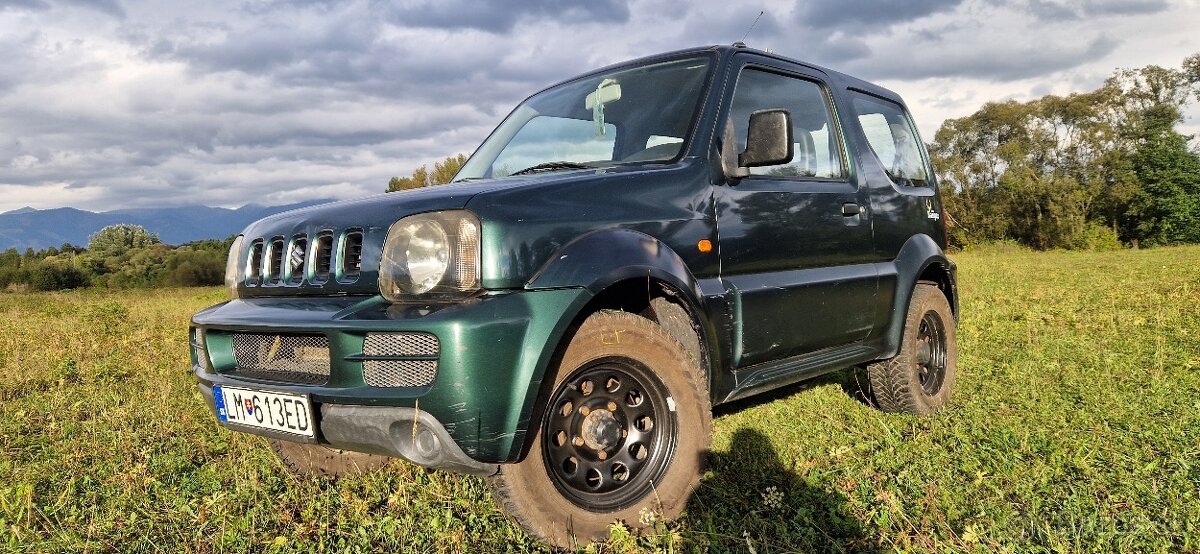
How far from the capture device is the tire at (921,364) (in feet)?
14.5

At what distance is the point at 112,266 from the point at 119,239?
17.5 feet

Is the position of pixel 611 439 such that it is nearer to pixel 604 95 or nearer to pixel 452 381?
pixel 452 381

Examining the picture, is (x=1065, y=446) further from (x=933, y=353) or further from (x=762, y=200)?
(x=762, y=200)

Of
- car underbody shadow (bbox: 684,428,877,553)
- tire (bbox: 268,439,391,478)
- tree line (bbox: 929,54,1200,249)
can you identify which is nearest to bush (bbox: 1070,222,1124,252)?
tree line (bbox: 929,54,1200,249)

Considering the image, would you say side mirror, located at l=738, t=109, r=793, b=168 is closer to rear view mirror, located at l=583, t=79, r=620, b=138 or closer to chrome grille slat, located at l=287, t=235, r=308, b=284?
rear view mirror, located at l=583, t=79, r=620, b=138

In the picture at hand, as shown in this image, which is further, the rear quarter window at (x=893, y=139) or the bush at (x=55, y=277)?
the bush at (x=55, y=277)

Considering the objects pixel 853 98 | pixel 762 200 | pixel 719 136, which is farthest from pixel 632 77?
pixel 853 98

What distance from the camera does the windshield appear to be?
332cm

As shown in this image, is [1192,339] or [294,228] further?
[1192,339]

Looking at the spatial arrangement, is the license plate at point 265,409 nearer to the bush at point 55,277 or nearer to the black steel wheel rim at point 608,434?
the black steel wheel rim at point 608,434

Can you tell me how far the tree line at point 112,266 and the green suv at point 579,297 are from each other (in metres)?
28.0

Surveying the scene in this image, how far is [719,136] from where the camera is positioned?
3285 millimetres

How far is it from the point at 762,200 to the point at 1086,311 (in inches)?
265

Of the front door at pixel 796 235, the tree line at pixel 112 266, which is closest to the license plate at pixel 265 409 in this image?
the front door at pixel 796 235
